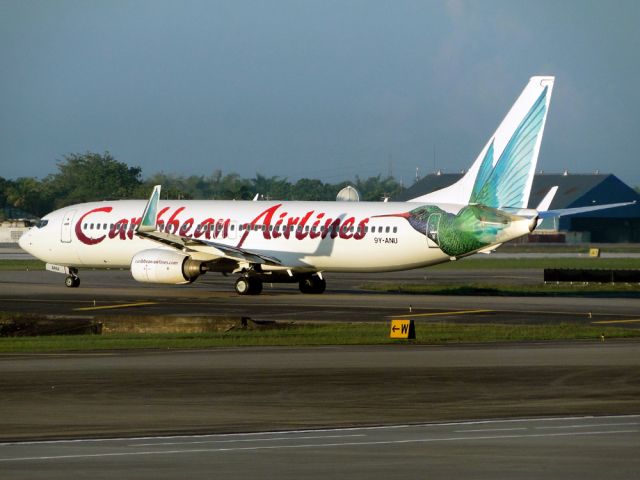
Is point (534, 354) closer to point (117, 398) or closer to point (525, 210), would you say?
point (117, 398)

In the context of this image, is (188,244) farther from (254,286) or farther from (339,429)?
(339,429)

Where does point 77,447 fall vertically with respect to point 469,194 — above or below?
below

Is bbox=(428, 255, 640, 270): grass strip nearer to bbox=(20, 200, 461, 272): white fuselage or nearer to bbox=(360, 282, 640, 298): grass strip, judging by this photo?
bbox=(360, 282, 640, 298): grass strip

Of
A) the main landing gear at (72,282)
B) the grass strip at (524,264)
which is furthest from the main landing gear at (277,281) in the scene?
the grass strip at (524,264)

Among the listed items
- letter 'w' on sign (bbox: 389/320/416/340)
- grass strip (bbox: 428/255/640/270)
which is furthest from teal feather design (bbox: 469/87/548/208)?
grass strip (bbox: 428/255/640/270)

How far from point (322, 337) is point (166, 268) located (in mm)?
20399

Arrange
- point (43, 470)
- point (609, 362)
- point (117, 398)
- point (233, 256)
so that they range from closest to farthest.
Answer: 1. point (43, 470)
2. point (117, 398)
3. point (609, 362)
4. point (233, 256)

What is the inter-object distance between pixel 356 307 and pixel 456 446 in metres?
30.9

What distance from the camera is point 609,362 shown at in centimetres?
2778

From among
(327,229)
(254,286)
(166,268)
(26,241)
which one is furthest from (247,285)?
(26,241)

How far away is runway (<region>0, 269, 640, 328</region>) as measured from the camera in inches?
1693

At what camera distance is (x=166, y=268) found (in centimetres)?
5434

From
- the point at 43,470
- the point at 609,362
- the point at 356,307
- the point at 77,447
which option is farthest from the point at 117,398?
the point at 356,307

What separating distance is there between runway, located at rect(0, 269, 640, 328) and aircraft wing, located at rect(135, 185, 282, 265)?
1714mm
